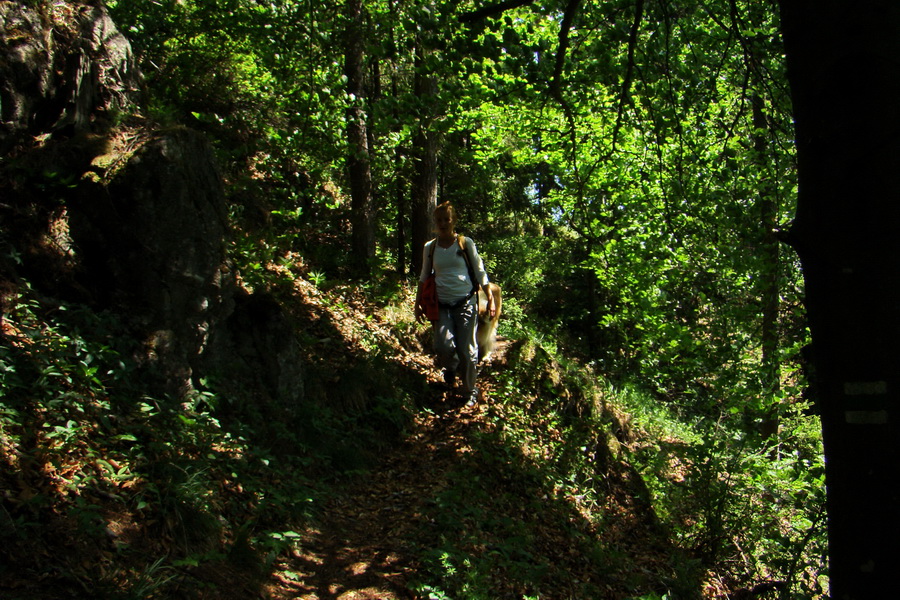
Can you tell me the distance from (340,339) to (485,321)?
1902mm

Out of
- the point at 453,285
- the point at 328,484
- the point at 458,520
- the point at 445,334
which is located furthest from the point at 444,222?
the point at 458,520

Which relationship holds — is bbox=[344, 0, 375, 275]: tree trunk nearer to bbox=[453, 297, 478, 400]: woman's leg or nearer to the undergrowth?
the undergrowth

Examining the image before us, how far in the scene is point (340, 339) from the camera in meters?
7.73

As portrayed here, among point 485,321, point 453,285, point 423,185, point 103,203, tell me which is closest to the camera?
point 103,203

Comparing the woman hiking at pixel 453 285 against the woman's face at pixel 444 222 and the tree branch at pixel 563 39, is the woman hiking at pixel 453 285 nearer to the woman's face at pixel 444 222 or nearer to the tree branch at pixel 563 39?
the woman's face at pixel 444 222

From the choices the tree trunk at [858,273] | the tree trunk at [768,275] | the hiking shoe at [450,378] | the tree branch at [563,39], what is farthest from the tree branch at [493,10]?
the hiking shoe at [450,378]

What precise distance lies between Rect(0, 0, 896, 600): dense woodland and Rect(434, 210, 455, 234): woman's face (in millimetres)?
1305

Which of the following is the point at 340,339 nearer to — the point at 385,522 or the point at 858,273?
the point at 385,522

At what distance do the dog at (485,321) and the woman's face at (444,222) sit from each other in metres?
0.86

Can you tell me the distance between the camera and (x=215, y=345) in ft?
18.1

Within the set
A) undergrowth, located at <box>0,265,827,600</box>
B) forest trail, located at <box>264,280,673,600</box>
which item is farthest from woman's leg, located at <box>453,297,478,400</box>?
undergrowth, located at <box>0,265,827,600</box>

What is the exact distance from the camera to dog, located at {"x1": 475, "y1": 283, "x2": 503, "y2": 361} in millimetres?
7430

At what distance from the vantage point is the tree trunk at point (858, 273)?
1.81 meters

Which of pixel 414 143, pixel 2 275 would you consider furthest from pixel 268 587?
pixel 414 143
